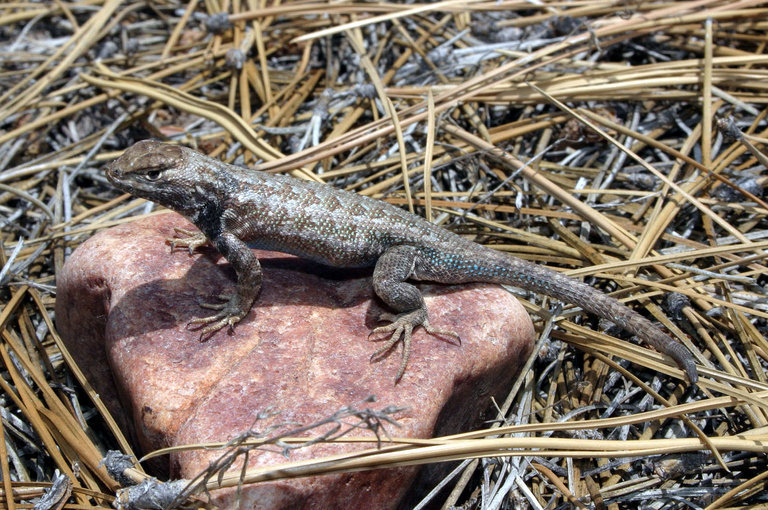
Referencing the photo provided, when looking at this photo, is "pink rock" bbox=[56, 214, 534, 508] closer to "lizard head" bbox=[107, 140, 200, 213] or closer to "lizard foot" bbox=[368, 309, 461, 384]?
"lizard foot" bbox=[368, 309, 461, 384]

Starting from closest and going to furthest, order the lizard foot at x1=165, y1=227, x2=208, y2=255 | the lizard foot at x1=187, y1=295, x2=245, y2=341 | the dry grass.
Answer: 1. the dry grass
2. the lizard foot at x1=187, y1=295, x2=245, y2=341
3. the lizard foot at x1=165, y1=227, x2=208, y2=255

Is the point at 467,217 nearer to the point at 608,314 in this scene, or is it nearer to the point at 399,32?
the point at 608,314

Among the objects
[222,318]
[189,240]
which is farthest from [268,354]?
[189,240]

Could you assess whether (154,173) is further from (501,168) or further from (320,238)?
(501,168)

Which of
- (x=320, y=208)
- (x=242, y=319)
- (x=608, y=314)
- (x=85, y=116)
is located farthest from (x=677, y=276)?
(x=85, y=116)

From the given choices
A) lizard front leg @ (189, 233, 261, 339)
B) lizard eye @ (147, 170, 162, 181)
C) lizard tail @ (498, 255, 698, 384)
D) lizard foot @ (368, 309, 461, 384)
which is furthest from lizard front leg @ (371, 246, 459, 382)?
lizard eye @ (147, 170, 162, 181)

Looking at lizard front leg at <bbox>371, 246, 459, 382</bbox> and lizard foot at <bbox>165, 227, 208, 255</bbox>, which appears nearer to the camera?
lizard front leg at <bbox>371, 246, 459, 382</bbox>
